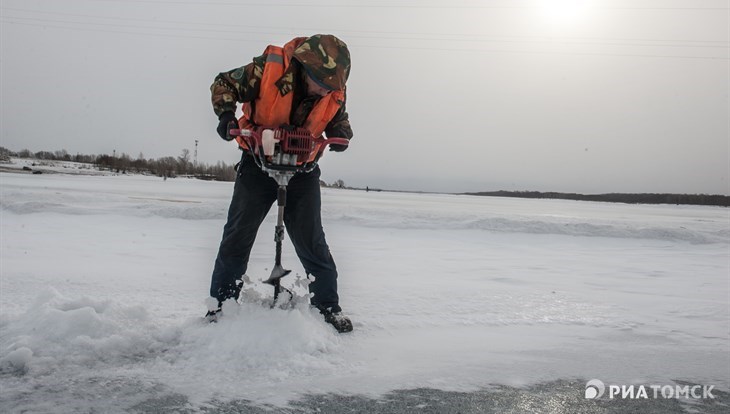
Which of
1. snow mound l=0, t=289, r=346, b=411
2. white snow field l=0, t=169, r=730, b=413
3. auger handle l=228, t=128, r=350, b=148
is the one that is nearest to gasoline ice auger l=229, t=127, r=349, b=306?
auger handle l=228, t=128, r=350, b=148

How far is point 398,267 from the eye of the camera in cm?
547

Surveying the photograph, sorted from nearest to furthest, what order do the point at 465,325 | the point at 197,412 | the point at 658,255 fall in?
the point at 197,412, the point at 465,325, the point at 658,255

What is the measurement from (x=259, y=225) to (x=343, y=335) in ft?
2.64

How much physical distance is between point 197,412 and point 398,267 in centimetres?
394

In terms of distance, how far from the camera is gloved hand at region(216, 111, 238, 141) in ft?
7.84

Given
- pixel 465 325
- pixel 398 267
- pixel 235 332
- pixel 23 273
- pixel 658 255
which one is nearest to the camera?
pixel 235 332

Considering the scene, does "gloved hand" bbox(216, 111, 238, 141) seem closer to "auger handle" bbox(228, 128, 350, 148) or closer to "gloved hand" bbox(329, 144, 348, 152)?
"auger handle" bbox(228, 128, 350, 148)

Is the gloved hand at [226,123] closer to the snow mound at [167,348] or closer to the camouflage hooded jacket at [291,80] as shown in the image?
the camouflage hooded jacket at [291,80]

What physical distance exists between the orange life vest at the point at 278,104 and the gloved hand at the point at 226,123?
0.68 ft

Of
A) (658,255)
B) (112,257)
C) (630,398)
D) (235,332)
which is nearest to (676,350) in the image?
(630,398)

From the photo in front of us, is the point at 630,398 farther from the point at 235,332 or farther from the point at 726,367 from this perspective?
the point at 235,332

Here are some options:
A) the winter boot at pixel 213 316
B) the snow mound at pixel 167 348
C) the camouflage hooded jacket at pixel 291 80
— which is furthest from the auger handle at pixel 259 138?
the winter boot at pixel 213 316

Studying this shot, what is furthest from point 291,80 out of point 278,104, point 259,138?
point 259,138

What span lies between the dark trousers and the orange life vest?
8.5 inches
